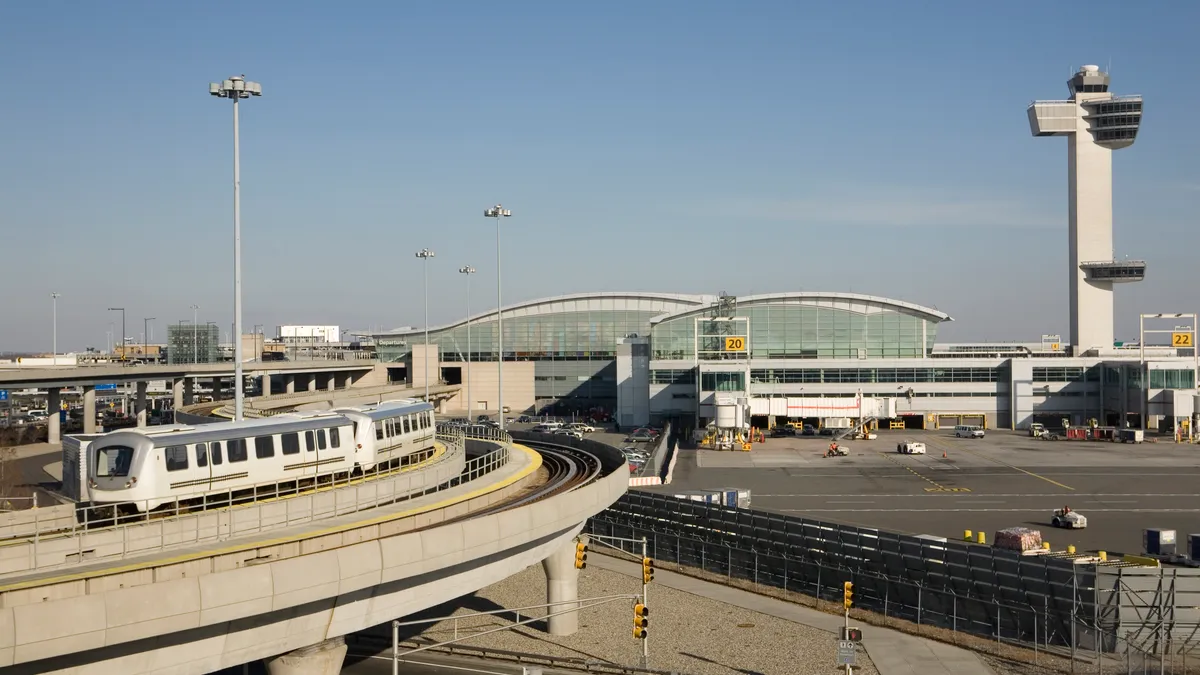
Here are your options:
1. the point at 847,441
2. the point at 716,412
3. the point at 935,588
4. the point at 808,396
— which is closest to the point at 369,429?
the point at 935,588

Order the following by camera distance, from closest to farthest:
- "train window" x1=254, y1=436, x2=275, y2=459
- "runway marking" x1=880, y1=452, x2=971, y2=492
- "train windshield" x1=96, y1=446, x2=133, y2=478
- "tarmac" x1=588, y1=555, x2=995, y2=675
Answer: "train windshield" x1=96, y1=446, x2=133, y2=478 < "train window" x1=254, y1=436, x2=275, y2=459 < "tarmac" x1=588, y1=555, x2=995, y2=675 < "runway marking" x1=880, y1=452, x2=971, y2=492

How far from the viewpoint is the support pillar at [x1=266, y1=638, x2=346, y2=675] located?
19312 mm

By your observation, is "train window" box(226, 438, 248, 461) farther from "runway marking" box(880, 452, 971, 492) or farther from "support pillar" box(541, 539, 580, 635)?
"runway marking" box(880, 452, 971, 492)

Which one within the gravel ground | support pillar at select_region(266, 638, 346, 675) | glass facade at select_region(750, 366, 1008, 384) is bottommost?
the gravel ground

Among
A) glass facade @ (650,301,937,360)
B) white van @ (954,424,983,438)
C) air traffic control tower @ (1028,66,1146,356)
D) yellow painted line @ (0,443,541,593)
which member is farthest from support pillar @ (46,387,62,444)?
air traffic control tower @ (1028,66,1146,356)

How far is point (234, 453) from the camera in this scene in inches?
1078

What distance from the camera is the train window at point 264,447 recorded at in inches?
1109

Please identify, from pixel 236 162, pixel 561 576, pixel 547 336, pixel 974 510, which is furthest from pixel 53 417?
pixel 547 336

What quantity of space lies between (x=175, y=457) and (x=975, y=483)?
5426cm

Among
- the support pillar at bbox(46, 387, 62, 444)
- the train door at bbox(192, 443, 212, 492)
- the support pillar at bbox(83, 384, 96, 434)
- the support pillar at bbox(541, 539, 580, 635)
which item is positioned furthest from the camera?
the support pillar at bbox(83, 384, 96, 434)

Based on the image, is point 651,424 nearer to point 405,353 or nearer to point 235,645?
point 405,353

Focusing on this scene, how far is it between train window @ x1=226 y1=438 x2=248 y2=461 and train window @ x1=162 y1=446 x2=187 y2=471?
1.66 metres

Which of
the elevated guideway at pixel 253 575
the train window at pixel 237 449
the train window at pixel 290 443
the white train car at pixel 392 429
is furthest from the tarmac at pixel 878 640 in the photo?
the train window at pixel 237 449

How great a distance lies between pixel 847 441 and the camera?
307 feet
